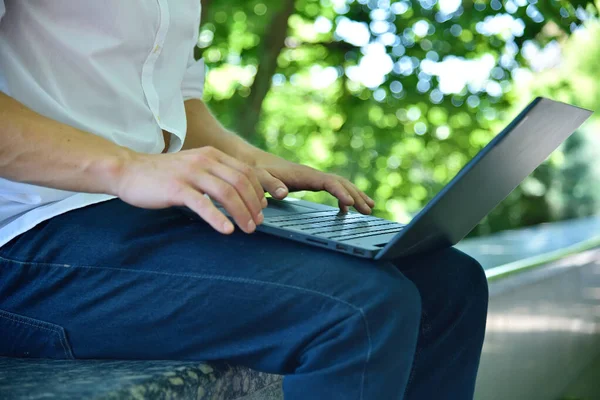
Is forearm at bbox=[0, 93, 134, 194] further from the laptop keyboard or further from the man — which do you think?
the laptop keyboard

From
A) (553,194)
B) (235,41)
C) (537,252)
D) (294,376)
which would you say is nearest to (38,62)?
(294,376)

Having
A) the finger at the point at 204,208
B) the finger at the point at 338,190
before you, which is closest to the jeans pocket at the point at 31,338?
the finger at the point at 204,208

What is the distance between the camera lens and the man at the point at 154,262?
1.08 meters

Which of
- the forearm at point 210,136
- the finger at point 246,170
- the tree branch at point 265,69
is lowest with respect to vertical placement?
the tree branch at point 265,69

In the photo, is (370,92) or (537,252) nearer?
(537,252)

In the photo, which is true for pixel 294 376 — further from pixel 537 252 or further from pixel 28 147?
pixel 537 252

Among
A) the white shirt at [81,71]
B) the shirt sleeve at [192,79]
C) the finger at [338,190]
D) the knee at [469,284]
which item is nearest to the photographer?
the white shirt at [81,71]

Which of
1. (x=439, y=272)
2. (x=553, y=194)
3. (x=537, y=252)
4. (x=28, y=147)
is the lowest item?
(x=553, y=194)

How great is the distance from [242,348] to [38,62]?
622 millimetres

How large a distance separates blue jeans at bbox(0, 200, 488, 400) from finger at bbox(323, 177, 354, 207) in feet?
0.97

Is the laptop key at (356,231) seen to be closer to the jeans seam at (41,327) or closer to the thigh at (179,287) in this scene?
the thigh at (179,287)

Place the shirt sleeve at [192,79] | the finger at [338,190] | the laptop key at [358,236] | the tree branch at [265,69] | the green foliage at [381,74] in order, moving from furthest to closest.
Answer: the tree branch at [265,69] < the green foliage at [381,74] < the shirt sleeve at [192,79] < the finger at [338,190] < the laptop key at [358,236]

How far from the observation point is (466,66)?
5.16m

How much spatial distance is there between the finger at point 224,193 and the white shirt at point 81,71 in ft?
1.01
